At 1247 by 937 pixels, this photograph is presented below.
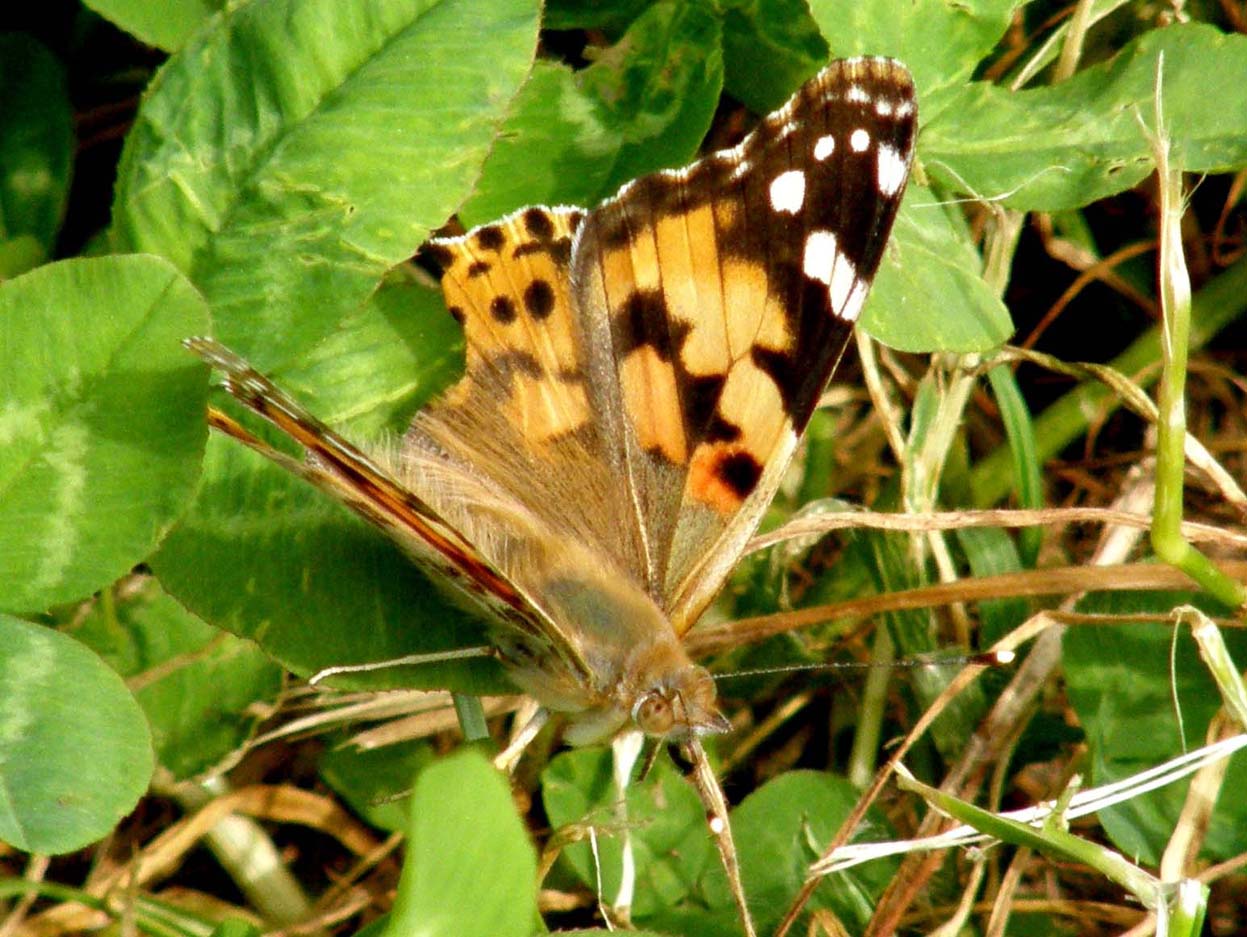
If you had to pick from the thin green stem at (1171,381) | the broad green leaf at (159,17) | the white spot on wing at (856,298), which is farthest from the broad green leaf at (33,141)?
the thin green stem at (1171,381)

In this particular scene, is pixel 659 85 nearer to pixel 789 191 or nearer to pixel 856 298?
pixel 789 191

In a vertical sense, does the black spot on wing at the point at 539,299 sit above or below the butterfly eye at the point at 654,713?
above

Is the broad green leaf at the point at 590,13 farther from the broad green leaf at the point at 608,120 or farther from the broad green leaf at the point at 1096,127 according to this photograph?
the broad green leaf at the point at 1096,127

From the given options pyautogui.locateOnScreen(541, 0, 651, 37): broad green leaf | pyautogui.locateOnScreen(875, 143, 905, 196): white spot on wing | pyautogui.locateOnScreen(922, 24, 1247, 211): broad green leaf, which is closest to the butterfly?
pyautogui.locateOnScreen(875, 143, 905, 196): white spot on wing

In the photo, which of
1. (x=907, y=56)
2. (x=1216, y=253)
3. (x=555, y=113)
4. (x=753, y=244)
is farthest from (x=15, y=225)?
(x=1216, y=253)

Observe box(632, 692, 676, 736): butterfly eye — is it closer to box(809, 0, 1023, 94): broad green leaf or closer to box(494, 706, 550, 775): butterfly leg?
box(494, 706, 550, 775): butterfly leg

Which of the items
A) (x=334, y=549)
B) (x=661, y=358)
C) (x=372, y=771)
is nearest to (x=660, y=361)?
(x=661, y=358)

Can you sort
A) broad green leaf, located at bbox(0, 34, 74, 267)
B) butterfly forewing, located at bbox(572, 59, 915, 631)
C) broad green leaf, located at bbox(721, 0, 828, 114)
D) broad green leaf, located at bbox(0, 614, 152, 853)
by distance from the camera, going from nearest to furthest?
broad green leaf, located at bbox(0, 614, 152, 853), butterfly forewing, located at bbox(572, 59, 915, 631), broad green leaf, located at bbox(721, 0, 828, 114), broad green leaf, located at bbox(0, 34, 74, 267)
